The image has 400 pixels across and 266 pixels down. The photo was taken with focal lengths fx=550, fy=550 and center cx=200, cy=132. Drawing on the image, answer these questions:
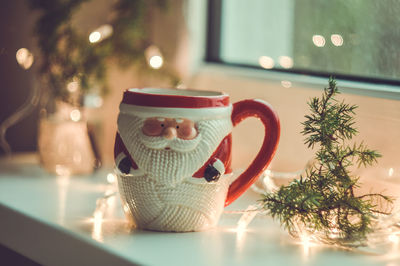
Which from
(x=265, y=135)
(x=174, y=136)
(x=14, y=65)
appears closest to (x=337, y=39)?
(x=265, y=135)

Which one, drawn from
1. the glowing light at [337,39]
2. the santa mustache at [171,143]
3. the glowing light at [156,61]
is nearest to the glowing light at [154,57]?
the glowing light at [156,61]

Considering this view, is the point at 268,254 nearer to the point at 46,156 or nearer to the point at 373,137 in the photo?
the point at 373,137

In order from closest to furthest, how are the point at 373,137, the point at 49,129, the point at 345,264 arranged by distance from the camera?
the point at 345,264, the point at 373,137, the point at 49,129

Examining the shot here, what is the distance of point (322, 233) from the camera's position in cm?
64

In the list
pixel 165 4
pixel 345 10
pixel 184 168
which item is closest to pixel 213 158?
pixel 184 168

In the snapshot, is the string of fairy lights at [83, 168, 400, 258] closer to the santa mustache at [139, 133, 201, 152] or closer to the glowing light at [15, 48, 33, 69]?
the santa mustache at [139, 133, 201, 152]

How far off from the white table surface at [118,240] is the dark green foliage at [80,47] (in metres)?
0.21

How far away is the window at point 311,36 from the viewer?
81 cm

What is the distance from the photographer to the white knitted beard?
0.63 metres

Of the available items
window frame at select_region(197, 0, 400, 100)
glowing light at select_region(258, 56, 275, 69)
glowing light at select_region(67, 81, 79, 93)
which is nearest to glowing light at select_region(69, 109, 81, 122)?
glowing light at select_region(67, 81, 79, 93)

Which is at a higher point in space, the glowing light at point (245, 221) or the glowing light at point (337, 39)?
the glowing light at point (337, 39)

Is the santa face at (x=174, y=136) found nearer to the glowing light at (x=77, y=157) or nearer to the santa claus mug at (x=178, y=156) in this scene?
the santa claus mug at (x=178, y=156)

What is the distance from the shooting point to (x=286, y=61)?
979 mm

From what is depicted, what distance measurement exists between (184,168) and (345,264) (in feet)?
0.67
